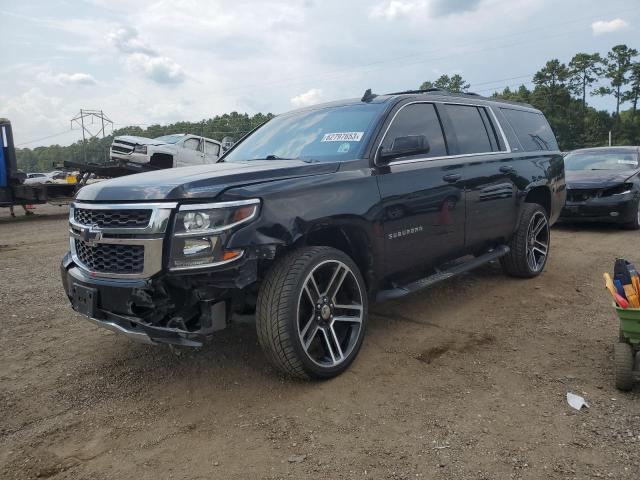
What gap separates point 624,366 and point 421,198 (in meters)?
1.77

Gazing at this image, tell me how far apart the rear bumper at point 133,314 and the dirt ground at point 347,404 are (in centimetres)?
45

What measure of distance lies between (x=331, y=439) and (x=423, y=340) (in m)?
1.54

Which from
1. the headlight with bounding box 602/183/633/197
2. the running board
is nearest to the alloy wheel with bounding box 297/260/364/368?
the running board

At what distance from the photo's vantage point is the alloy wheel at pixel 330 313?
10.4ft

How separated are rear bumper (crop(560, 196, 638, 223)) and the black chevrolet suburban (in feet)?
15.9

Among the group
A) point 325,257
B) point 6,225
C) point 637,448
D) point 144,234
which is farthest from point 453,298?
point 6,225

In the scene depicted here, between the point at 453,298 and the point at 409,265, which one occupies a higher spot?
the point at 409,265

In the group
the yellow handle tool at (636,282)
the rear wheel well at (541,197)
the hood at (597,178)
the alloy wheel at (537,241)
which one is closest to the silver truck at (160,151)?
the hood at (597,178)

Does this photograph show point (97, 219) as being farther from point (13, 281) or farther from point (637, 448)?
point (13, 281)

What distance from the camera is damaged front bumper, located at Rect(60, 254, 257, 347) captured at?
2830 mm

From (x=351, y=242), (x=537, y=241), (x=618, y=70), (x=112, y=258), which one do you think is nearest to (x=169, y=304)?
(x=112, y=258)

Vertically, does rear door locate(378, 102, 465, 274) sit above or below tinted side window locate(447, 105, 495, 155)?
below

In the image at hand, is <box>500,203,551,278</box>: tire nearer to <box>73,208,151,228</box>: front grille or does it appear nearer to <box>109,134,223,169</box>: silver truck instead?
<box>73,208,151,228</box>: front grille

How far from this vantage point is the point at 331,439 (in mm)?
2627
